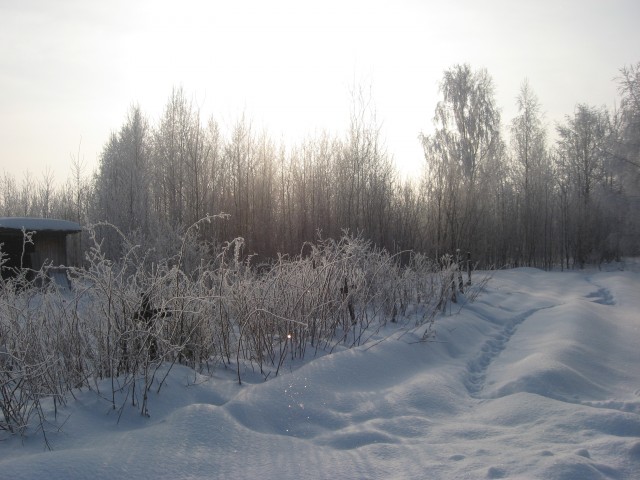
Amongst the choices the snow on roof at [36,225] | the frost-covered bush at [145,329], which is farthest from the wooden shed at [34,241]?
the frost-covered bush at [145,329]

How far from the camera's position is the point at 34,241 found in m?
9.98

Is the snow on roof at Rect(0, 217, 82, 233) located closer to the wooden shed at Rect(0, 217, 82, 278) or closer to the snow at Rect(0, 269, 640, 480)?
the wooden shed at Rect(0, 217, 82, 278)

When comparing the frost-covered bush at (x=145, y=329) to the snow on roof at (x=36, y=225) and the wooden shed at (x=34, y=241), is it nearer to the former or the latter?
the snow on roof at (x=36, y=225)

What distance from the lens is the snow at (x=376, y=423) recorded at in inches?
96.5

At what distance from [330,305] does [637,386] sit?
2.88 meters

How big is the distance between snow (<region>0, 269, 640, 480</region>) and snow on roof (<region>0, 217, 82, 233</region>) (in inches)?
279

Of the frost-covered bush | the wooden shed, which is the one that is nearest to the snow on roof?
the wooden shed

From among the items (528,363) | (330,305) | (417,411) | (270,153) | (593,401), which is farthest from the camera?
(270,153)

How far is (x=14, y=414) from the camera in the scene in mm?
2709

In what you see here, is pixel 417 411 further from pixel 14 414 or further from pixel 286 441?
pixel 14 414

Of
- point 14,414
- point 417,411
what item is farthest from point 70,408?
point 417,411

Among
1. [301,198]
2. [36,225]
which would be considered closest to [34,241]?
[36,225]

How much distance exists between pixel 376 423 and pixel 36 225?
874 centimetres

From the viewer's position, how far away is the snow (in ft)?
8.04
